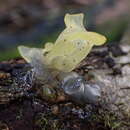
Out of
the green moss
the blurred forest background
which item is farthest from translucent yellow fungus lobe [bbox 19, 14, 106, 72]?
the green moss

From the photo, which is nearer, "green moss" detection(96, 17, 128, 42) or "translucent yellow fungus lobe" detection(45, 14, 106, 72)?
"translucent yellow fungus lobe" detection(45, 14, 106, 72)

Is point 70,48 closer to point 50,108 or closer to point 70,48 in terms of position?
point 70,48

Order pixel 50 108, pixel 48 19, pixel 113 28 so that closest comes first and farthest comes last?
1. pixel 50 108
2. pixel 113 28
3. pixel 48 19

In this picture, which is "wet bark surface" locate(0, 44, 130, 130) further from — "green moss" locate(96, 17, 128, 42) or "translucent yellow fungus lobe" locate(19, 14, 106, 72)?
"green moss" locate(96, 17, 128, 42)

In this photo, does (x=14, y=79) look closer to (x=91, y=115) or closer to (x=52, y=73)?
(x=52, y=73)

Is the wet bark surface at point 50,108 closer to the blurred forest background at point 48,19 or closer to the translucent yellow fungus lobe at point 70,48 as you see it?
the translucent yellow fungus lobe at point 70,48

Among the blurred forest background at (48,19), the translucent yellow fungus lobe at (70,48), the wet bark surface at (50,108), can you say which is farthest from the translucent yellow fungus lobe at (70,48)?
the blurred forest background at (48,19)

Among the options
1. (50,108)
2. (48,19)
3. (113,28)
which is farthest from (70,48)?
(48,19)

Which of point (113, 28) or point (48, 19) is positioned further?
point (48, 19)
